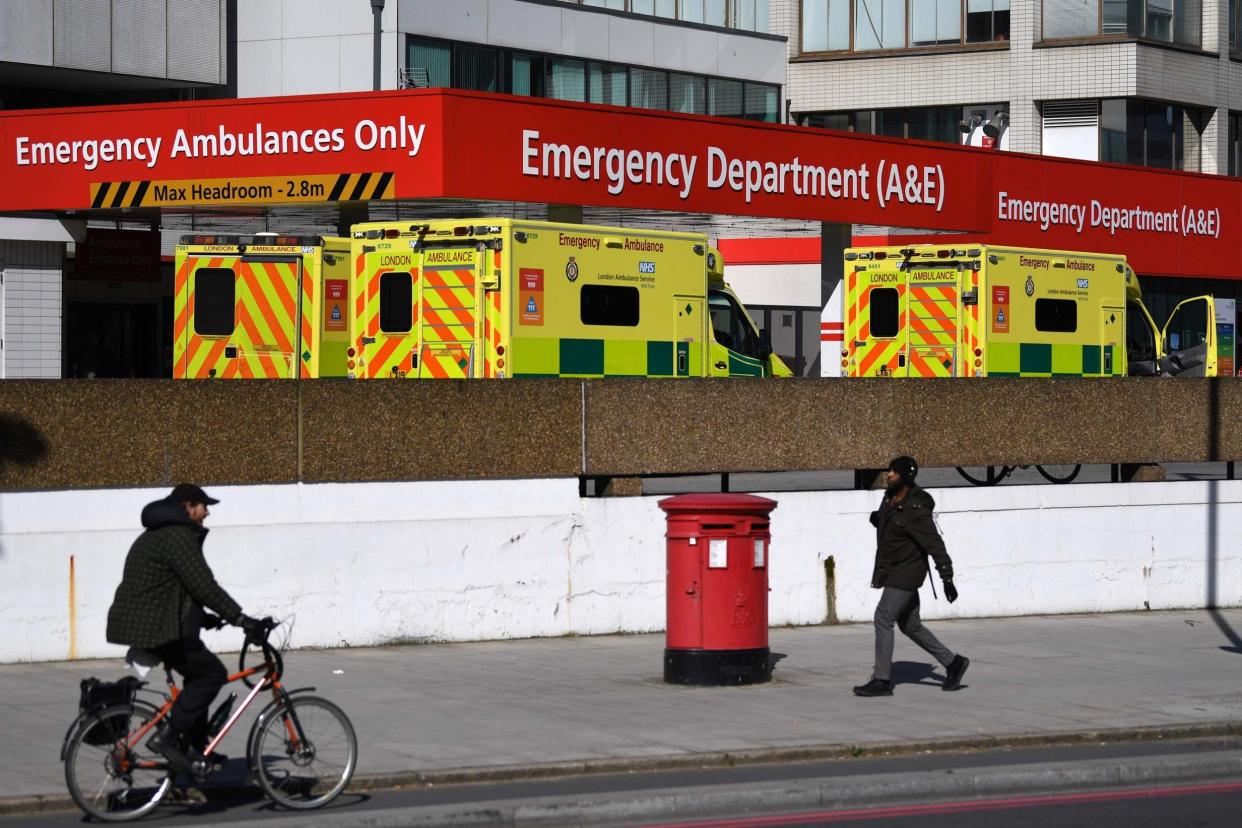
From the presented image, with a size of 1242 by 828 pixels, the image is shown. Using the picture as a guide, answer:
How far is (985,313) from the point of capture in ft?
81.8

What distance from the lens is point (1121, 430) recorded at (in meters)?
17.8

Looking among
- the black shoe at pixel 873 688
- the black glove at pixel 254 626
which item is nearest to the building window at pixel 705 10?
the black shoe at pixel 873 688

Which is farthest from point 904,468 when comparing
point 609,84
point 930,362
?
point 609,84

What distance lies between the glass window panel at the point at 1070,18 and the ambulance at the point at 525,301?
74.6 ft

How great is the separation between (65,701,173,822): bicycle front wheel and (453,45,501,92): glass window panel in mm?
29741

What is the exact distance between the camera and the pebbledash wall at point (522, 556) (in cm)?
1282

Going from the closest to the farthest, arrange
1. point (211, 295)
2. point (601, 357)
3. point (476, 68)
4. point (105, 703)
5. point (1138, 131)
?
point (105, 703) < point (601, 357) < point (211, 295) < point (476, 68) < point (1138, 131)

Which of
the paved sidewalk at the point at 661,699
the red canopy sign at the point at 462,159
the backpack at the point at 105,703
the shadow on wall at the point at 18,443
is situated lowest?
the paved sidewalk at the point at 661,699

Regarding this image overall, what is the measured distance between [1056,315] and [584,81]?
1689 centimetres

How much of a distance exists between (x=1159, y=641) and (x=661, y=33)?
28474mm

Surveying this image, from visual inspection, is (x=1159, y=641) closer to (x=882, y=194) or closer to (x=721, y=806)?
(x=721, y=806)

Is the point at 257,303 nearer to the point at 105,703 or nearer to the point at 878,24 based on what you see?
the point at 105,703

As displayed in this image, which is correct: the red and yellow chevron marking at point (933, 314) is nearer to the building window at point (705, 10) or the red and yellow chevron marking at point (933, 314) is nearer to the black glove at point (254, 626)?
the building window at point (705, 10)

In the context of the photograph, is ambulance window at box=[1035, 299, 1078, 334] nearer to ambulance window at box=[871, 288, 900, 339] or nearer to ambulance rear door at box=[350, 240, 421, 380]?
ambulance window at box=[871, 288, 900, 339]
